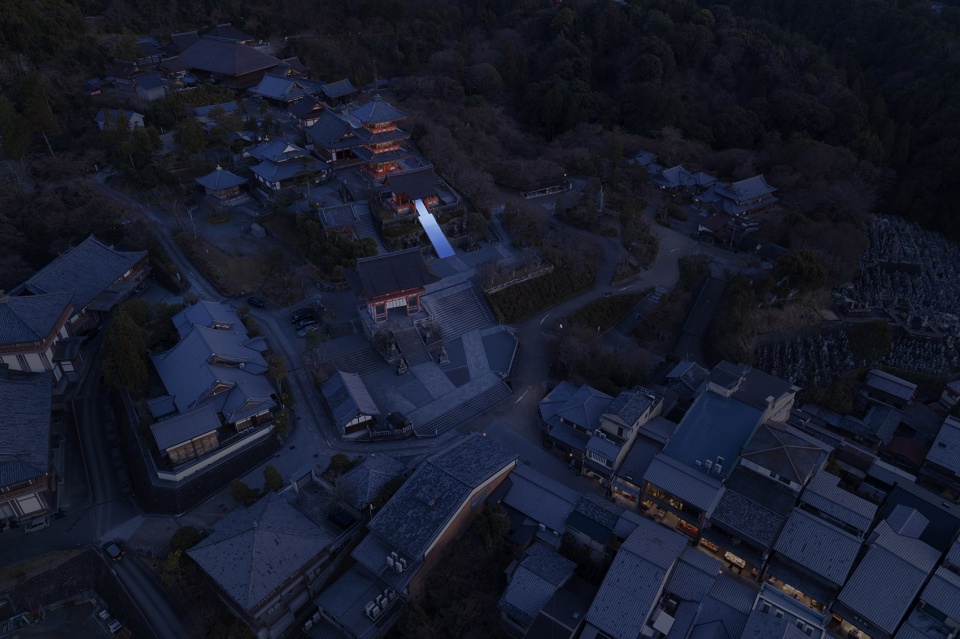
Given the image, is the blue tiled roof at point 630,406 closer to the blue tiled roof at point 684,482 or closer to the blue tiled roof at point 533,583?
the blue tiled roof at point 684,482

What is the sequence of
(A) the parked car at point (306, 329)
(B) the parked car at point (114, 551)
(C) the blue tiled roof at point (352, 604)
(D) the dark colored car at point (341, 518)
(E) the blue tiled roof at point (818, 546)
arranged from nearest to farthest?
(C) the blue tiled roof at point (352, 604)
(E) the blue tiled roof at point (818, 546)
(B) the parked car at point (114, 551)
(D) the dark colored car at point (341, 518)
(A) the parked car at point (306, 329)

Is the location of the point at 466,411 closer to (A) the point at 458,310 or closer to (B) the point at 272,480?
(A) the point at 458,310

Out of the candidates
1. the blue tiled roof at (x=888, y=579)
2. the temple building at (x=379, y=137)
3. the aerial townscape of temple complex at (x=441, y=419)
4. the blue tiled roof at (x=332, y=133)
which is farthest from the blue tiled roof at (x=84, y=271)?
the blue tiled roof at (x=888, y=579)

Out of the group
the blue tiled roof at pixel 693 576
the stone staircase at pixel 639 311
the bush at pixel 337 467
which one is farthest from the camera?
the stone staircase at pixel 639 311

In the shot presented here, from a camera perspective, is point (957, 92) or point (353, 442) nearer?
point (353, 442)

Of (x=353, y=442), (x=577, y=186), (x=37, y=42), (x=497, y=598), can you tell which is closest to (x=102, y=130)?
(x=37, y=42)

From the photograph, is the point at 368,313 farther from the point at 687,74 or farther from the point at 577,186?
the point at 687,74

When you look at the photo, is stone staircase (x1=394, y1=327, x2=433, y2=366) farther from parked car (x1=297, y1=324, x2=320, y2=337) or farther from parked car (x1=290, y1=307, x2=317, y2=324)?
parked car (x1=290, y1=307, x2=317, y2=324)
